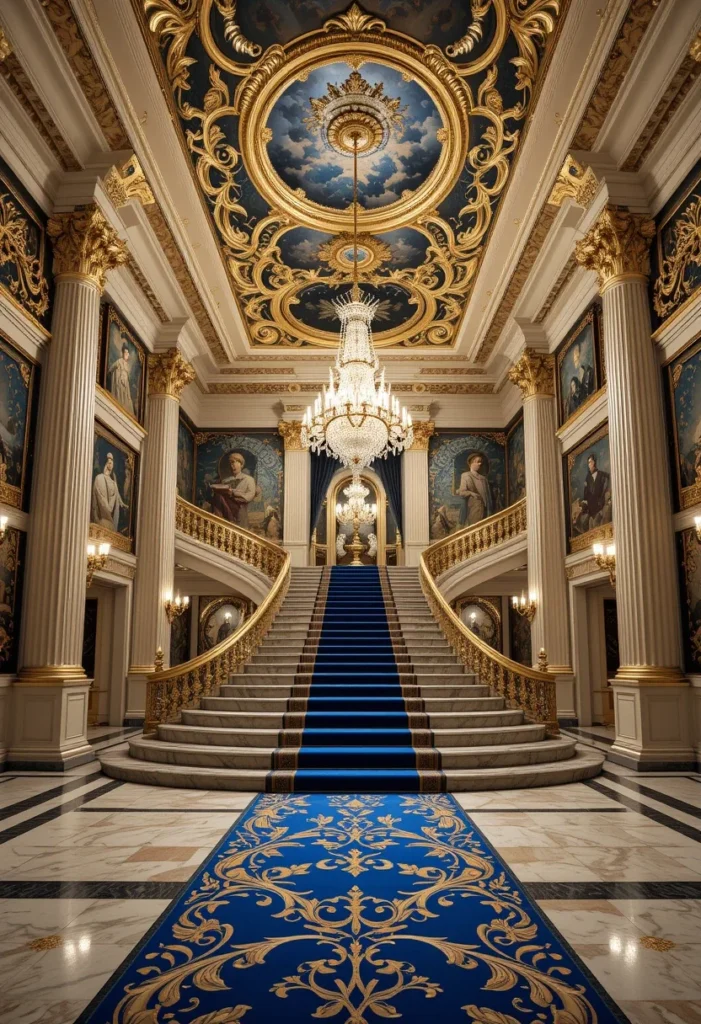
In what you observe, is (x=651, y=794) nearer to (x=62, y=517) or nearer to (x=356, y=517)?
(x=62, y=517)

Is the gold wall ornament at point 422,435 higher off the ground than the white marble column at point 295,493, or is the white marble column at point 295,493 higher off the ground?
the gold wall ornament at point 422,435

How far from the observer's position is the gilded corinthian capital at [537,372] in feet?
39.8

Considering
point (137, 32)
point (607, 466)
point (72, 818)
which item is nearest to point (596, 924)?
point (72, 818)

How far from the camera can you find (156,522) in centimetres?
1144

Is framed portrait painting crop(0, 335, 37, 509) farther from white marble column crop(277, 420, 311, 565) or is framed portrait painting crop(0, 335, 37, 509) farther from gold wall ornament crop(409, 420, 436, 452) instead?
gold wall ornament crop(409, 420, 436, 452)

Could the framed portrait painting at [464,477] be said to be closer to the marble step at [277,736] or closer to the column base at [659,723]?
the column base at [659,723]

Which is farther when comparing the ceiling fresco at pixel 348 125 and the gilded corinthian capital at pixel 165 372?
the gilded corinthian capital at pixel 165 372

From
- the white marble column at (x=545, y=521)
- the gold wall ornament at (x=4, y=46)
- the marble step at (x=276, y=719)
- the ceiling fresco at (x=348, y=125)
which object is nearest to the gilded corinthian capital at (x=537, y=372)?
the white marble column at (x=545, y=521)

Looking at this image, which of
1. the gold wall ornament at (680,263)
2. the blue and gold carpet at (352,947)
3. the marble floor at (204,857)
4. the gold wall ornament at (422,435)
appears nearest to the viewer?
the blue and gold carpet at (352,947)

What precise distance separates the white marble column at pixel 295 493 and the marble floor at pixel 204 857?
8.92 meters

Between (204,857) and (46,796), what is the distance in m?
2.41

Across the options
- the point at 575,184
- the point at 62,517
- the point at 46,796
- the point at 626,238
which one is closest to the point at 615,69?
the point at 575,184

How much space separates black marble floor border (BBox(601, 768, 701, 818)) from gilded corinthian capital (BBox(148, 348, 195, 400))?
8.82 meters

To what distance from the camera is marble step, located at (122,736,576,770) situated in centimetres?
634
